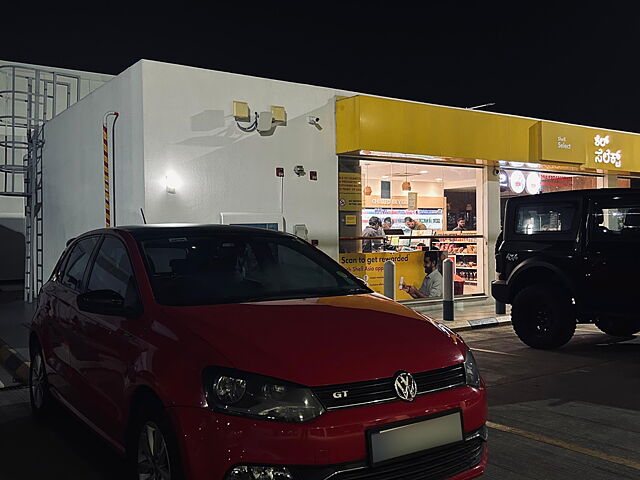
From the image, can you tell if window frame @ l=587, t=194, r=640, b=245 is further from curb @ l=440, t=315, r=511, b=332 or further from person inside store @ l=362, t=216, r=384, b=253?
person inside store @ l=362, t=216, r=384, b=253

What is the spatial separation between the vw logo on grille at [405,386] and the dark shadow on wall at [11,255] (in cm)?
1738

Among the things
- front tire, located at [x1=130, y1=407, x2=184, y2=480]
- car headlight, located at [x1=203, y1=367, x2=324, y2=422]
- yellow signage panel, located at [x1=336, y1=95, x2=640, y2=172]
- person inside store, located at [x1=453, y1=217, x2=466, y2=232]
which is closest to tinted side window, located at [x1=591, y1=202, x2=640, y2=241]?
yellow signage panel, located at [x1=336, y1=95, x2=640, y2=172]

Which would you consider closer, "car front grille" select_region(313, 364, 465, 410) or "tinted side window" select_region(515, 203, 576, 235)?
"car front grille" select_region(313, 364, 465, 410)

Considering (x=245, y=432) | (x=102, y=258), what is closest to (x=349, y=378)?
(x=245, y=432)

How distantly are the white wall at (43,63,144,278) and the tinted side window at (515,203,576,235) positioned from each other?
17.0ft

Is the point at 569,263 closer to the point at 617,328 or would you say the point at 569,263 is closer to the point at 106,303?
the point at 617,328

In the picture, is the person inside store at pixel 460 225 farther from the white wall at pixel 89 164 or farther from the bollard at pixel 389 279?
the white wall at pixel 89 164

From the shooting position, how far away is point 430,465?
3.06 m

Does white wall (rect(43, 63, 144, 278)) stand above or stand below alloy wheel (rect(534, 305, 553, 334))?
above

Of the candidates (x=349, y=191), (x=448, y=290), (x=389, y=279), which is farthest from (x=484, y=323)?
(x=349, y=191)

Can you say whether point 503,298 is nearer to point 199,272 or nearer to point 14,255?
point 199,272

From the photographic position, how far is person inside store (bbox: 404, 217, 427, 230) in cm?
1312

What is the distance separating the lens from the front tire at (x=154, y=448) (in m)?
3.01

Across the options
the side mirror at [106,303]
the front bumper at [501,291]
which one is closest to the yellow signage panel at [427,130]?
the front bumper at [501,291]
